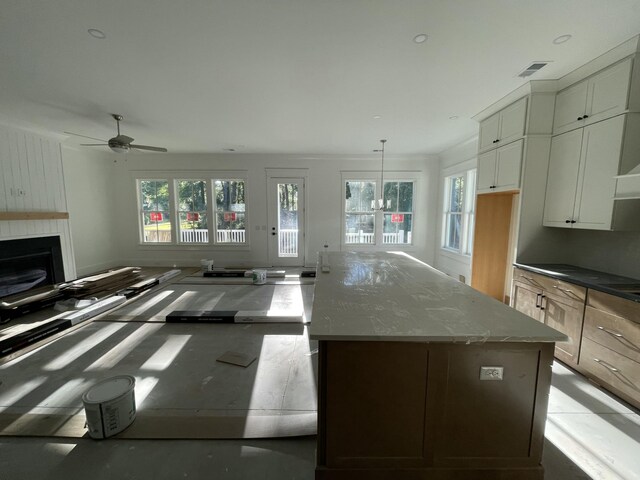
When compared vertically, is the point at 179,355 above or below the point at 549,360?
below

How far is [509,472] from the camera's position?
4.10 ft

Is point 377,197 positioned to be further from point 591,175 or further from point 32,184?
point 32,184

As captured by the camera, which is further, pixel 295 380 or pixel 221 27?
pixel 295 380

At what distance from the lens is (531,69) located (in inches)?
94.9

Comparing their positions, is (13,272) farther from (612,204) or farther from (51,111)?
(612,204)

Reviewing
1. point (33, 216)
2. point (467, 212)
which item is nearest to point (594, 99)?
point (467, 212)

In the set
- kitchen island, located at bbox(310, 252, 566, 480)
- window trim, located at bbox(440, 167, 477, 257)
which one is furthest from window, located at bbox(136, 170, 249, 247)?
A: kitchen island, located at bbox(310, 252, 566, 480)

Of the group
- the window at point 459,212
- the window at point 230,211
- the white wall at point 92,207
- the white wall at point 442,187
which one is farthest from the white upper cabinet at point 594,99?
the white wall at point 92,207

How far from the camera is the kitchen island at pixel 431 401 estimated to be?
1200 millimetres

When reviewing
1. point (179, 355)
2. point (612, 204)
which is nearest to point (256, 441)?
point (179, 355)

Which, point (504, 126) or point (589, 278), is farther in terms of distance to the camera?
point (504, 126)

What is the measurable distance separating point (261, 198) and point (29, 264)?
14.2 ft

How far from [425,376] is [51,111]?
542cm

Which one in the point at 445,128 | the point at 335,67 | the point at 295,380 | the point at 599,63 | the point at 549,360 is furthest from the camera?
the point at 445,128
